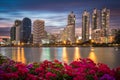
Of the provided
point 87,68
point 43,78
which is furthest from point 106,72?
point 43,78

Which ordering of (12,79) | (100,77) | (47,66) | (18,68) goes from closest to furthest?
(12,79)
(100,77)
(18,68)
(47,66)

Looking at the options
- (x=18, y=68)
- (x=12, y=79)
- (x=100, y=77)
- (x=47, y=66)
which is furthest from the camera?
(x=47, y=66)

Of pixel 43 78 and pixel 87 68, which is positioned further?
pixel 87 68

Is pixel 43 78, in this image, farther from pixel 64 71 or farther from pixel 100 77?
pixel 100 77

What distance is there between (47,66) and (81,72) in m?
1.81

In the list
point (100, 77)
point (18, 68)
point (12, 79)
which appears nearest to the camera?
point (12, 79)

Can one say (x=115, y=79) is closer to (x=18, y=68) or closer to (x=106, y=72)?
(x=106, y=72)

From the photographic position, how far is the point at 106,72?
9.84 m

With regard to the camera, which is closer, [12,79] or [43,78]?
[12,79]

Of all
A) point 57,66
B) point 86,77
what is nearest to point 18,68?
point 57,66

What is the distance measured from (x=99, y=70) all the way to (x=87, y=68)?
675 millimetres

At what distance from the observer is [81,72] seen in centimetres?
995

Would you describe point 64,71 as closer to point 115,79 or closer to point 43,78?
point 43,78

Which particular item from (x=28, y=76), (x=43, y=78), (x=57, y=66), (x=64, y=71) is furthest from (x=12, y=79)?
(x=57, y=66)
